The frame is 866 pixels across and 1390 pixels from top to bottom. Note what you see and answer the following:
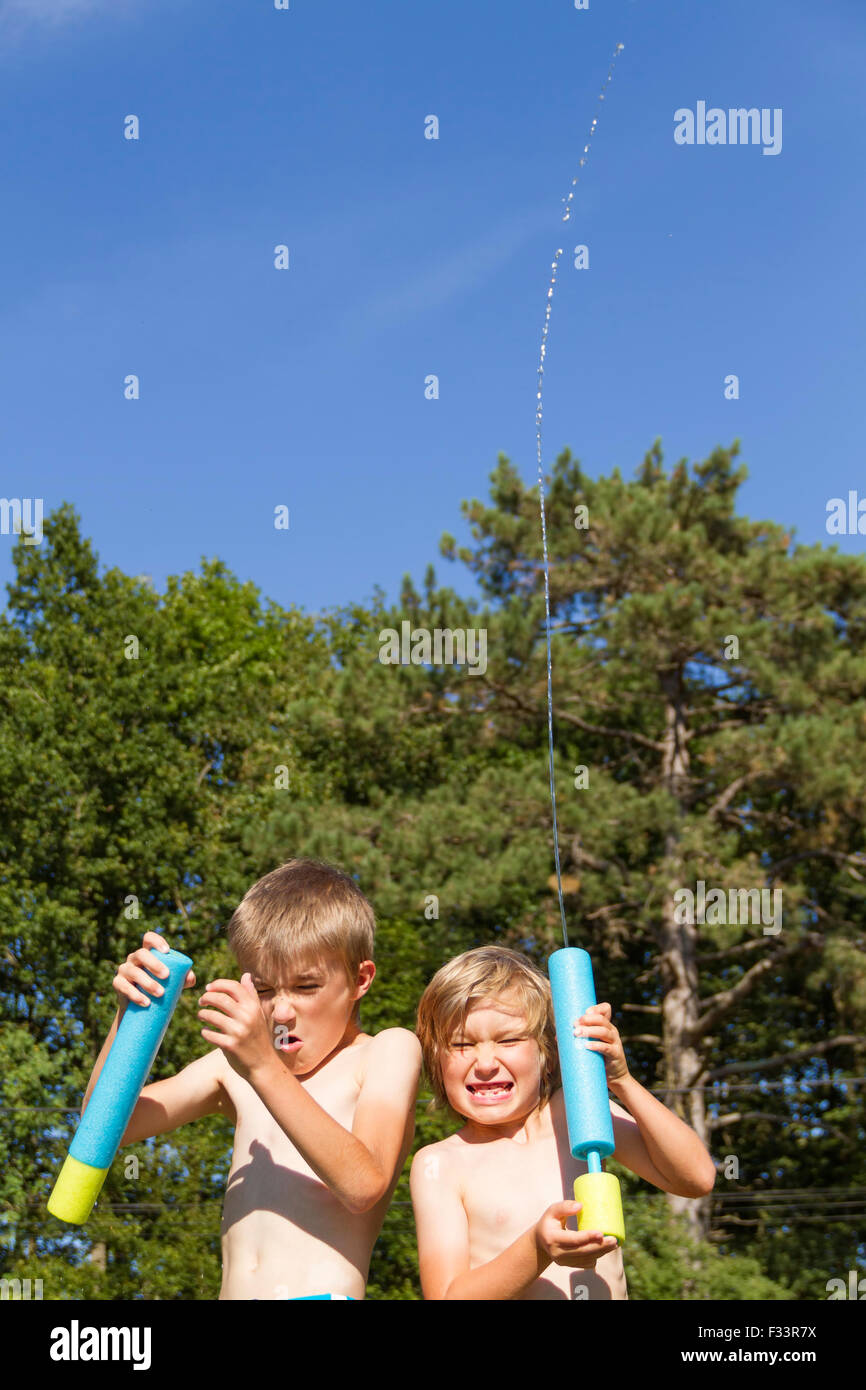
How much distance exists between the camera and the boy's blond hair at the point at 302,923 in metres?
2.88

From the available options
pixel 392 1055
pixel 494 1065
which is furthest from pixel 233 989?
pixel 494 1065

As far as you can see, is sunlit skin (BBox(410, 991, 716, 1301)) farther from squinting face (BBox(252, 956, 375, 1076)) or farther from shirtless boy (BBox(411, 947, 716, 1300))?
squinting face (BBox(252, 956, 375, 1076))

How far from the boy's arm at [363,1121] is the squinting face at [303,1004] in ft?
0.39

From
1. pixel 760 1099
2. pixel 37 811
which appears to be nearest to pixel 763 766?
pixel 760 1099

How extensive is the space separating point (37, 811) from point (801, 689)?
42.9ft

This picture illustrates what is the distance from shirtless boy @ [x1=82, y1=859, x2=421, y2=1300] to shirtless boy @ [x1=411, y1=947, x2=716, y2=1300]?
0.32 feet

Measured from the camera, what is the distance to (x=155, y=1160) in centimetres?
1989

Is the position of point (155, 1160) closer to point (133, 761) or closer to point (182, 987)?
point (133, 761)

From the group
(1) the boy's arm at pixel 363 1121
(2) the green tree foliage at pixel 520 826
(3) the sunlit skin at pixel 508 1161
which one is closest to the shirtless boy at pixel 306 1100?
(1) the boy's arm at pixel 363 1121

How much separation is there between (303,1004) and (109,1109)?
0.55m

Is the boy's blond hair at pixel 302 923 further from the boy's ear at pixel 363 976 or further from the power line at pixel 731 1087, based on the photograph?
the power line at pixel 731 1087
